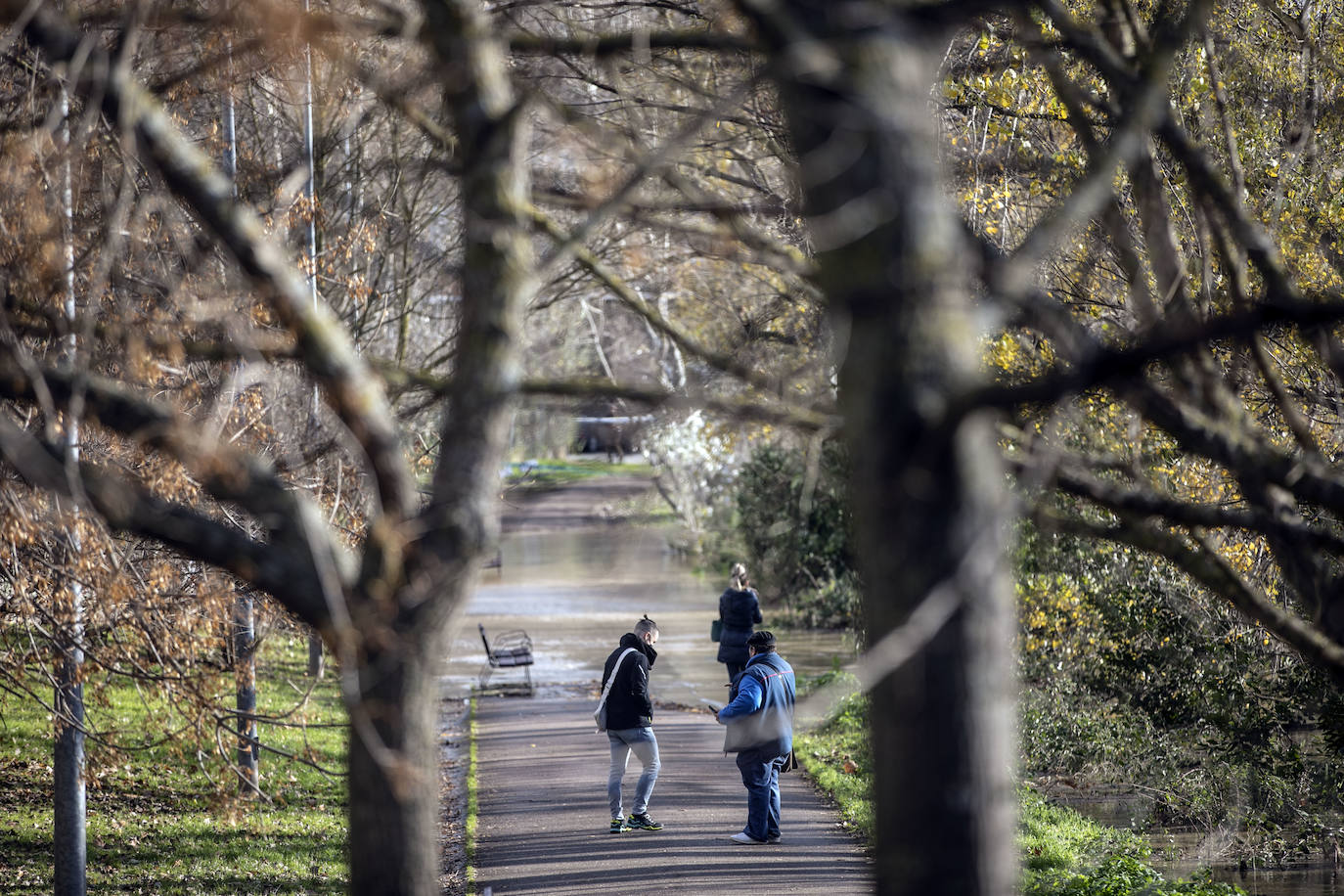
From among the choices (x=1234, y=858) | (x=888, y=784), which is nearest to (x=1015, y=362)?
(x=1234, y=858)

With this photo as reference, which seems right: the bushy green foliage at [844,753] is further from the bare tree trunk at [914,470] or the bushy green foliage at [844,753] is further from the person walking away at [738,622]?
the bare tree trunk at [914,470]

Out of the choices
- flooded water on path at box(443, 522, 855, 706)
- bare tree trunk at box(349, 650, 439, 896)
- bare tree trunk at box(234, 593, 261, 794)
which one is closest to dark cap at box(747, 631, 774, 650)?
bare tree trunk at box(234, 593, 261, 794)

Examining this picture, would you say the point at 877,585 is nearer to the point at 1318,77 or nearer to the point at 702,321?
the point at 1318,77

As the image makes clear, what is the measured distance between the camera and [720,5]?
20.1 feet

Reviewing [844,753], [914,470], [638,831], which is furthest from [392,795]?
[844,753]

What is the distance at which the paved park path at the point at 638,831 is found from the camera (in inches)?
341

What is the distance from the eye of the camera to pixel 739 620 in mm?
13406

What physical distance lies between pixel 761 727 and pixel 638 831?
1.49 metres

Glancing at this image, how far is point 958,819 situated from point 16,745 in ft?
39.6

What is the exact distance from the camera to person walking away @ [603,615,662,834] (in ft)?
31.4

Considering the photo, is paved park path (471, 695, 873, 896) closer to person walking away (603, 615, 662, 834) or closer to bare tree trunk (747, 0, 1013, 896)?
person walking away (603, 615, 662, 834)

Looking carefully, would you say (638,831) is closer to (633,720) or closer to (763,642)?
(633,720)

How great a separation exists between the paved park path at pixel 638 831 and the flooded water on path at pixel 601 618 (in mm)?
2809

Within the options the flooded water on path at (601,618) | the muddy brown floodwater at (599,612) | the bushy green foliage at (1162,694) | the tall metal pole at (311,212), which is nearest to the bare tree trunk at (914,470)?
the tall metal pole at (311,212)
